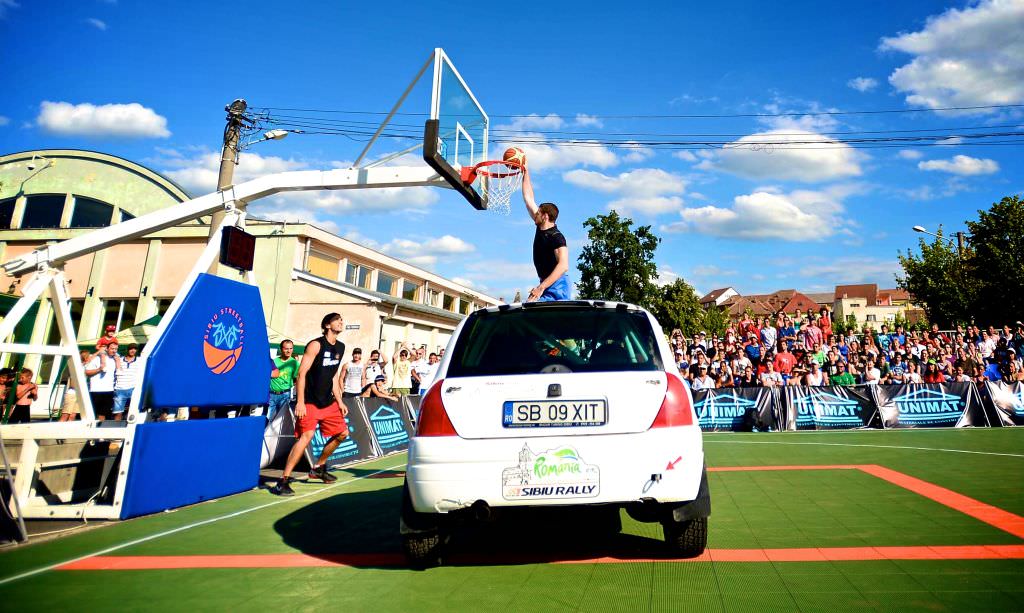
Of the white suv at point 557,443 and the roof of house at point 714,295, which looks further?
the roof of house at point 714,295

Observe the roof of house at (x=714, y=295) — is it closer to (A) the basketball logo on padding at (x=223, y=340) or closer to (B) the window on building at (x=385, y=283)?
(B) the window on building at (x=385, y=283)

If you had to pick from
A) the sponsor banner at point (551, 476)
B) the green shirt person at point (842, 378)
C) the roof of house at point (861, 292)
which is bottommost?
the sponsor banner at point (551, 476)

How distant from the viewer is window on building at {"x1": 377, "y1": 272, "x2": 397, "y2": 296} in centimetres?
3984

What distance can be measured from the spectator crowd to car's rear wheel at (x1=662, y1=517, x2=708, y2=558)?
12625 mm

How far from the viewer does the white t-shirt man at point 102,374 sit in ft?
37.0

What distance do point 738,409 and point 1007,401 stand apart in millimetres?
6246

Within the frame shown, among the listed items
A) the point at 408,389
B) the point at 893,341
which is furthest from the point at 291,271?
the point at 893,341

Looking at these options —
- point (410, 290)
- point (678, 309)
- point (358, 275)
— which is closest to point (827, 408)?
point (358, 275)

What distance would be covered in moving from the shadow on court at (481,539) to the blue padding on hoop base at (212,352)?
5.74 feet

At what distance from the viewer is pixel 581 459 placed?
A: 3086mm

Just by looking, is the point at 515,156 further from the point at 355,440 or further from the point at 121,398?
the point at 121,398

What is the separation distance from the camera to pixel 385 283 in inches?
1602

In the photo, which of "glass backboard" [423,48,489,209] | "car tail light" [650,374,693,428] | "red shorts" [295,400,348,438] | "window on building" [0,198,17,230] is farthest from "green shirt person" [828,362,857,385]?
"window on building" [0,198,17,230]

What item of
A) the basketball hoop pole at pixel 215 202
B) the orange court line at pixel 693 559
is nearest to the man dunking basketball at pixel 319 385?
the basketball hoop pole at pixel 215 202
